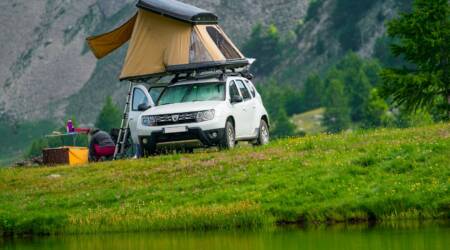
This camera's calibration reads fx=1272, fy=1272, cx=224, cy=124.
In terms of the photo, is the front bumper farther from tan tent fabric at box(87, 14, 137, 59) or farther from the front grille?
tan tent fabric at box(87, 14, 137, 59)

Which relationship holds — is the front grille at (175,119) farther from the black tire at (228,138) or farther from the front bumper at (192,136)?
the black tire at (228,138)

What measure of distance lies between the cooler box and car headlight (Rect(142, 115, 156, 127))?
158 inches

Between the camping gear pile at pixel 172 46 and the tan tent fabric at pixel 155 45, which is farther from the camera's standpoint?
the tan tent fabric at pixel 155 45

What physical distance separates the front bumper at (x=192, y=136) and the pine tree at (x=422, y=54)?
2154cm

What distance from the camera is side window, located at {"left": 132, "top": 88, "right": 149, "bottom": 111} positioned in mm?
39188

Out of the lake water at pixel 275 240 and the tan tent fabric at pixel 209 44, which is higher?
the tan tent fabric at pixel 209 44

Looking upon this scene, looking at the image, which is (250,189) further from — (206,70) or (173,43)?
(173,43)

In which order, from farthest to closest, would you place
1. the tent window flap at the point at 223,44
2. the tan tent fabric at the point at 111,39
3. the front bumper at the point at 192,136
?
the tan tent fabric at the point at 111,39 < the tent window flap at the point at 223,44 < the front bumper at the point at 192,136

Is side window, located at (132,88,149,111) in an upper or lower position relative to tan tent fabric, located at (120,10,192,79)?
lower

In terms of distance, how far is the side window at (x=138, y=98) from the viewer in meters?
39.2

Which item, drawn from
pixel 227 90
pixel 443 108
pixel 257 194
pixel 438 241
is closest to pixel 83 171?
pixel 227 90

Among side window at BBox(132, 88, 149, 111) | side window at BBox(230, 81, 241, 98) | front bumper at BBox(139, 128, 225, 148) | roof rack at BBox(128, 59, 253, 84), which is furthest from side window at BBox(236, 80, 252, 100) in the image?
front bumper at BBox(139, 128, 225, 148)

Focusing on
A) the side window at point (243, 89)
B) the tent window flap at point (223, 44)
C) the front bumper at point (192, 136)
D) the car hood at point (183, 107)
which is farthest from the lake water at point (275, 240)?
the tent window flap at point (223, 44)

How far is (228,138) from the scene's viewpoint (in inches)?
1400
